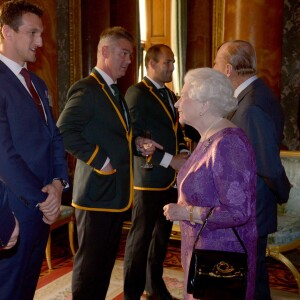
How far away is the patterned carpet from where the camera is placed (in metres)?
3.28

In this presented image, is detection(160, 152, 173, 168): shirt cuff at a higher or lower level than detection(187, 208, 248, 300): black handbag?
higher

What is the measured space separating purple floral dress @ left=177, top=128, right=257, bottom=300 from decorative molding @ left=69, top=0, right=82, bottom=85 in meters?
3.51

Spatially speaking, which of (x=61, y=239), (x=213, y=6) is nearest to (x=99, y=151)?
(x=61, y=239)

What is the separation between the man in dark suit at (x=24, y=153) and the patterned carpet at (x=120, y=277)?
132 cm

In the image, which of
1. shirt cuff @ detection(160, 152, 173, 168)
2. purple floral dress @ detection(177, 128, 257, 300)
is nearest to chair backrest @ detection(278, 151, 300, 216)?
shirt cuff @ detection(160, 152, 173, 168)

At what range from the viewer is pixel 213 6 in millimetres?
5781

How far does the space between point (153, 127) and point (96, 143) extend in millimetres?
667

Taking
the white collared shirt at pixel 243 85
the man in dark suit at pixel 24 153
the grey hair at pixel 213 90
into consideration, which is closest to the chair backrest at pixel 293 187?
the white collared shirt at pixel 243 85

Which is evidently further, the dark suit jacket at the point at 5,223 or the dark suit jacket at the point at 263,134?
the dark suit jacket at the point at 263,134

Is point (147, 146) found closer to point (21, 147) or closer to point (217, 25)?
point (21, 147)

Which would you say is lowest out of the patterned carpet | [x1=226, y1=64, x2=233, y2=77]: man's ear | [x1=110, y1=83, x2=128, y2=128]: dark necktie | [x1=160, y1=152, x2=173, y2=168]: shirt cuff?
the patterned carpet

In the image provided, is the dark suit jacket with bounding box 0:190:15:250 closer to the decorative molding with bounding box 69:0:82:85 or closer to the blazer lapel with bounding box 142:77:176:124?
the blazer lapel with bounding box 142:77:176:124

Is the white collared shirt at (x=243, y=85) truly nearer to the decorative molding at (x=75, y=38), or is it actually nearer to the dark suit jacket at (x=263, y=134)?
the dark suit jacket at (x=263, y=134)

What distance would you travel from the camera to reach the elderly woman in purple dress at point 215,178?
1.64 meters
